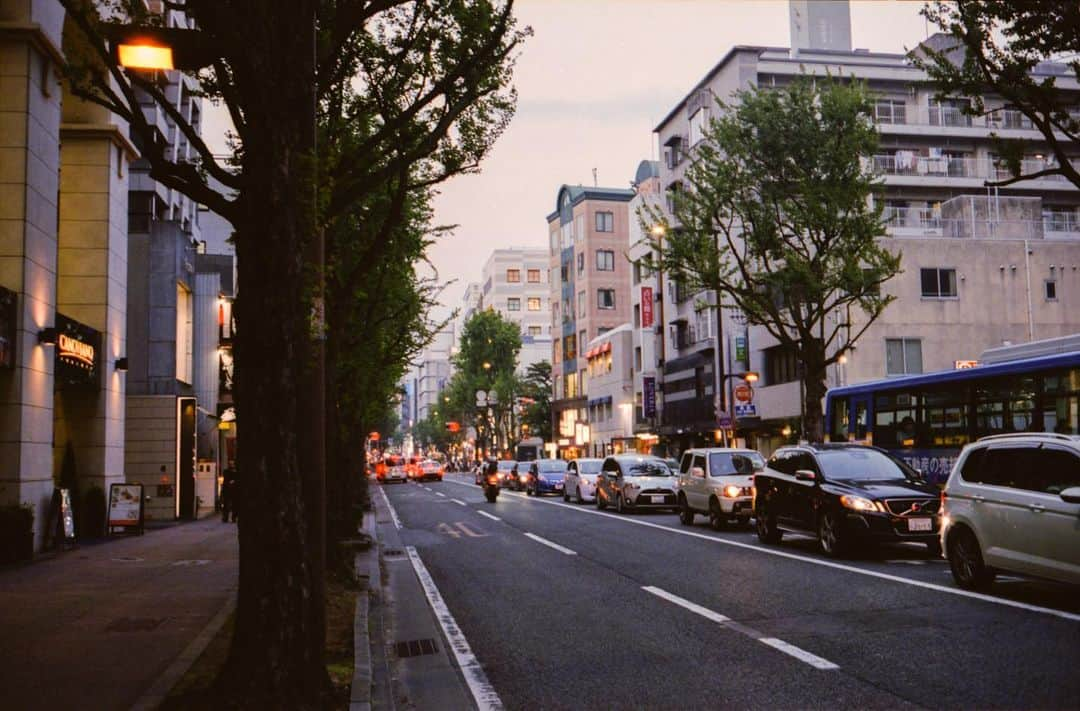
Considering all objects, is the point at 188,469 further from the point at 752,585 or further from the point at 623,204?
the point at 623,204

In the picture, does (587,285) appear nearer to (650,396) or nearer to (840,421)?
(650,396)

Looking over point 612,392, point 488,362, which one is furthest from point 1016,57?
point 488,362

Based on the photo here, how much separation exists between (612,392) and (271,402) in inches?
2684

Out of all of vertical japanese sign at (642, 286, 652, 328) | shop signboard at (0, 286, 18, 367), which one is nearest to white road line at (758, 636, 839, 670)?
shop signboard at (0, 286, 18, 367)

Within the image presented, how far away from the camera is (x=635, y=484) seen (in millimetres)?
29125

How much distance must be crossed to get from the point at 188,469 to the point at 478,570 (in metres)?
18.7

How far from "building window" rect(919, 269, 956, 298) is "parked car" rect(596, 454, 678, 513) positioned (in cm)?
1869

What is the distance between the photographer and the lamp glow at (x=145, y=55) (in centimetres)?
741

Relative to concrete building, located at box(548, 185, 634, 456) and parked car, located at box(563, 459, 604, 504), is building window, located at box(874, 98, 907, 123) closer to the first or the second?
parked car, located at box(563, 459, 604, 504)

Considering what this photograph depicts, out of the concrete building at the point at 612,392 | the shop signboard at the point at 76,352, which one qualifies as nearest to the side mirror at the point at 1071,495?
the shop signboard at the point at 76,352

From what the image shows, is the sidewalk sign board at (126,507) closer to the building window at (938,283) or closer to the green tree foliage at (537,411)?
the building window at (938,283)

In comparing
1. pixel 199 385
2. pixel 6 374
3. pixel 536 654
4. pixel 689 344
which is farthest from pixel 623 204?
pixel 536 654

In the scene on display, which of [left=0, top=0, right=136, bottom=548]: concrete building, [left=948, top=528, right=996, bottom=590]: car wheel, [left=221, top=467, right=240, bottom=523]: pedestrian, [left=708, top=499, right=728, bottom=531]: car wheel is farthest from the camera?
[left=221, top=467, right=240, bottom=523]: pedestrian

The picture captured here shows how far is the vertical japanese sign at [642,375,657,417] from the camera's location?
63469 mm
